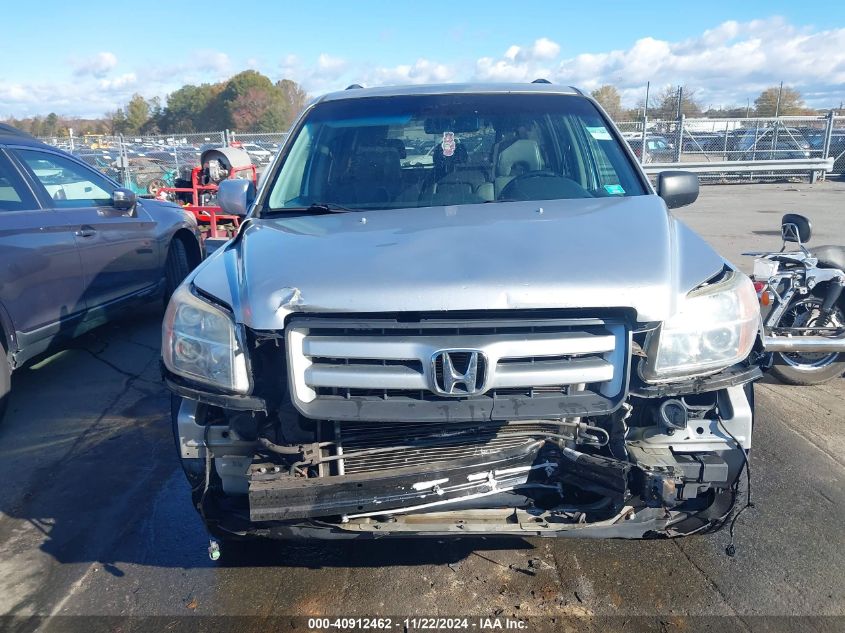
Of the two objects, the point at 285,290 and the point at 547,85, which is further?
the point at 547,85

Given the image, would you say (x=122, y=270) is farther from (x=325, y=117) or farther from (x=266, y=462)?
(x=266, y=462)

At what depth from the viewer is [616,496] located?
2.41 meters

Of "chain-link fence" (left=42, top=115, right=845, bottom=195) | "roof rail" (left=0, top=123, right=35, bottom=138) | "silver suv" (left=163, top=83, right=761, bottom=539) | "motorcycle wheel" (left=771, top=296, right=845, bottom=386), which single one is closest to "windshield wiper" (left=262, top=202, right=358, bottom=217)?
"silver suv" (left=163, top=83, right=761, bottom=539)

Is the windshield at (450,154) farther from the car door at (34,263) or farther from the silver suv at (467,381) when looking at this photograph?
the car door at (34,263)

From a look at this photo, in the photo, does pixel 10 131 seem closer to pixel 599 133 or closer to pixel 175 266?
pixel 175 266

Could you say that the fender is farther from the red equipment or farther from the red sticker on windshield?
the red equipment

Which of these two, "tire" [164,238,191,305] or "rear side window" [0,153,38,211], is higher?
"rear side window" [0,153,38,211]

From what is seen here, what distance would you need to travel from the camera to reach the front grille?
2318 mm

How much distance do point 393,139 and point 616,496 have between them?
2356 millimetres

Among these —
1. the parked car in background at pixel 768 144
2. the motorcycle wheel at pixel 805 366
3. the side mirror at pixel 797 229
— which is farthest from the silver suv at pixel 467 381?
the parked car in background at pixel 768 144

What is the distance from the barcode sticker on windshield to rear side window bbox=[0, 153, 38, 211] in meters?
3.93

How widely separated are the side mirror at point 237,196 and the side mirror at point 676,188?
224 centimetres

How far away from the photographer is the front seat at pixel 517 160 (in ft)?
12.2

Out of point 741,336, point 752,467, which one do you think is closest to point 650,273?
point 741,336
